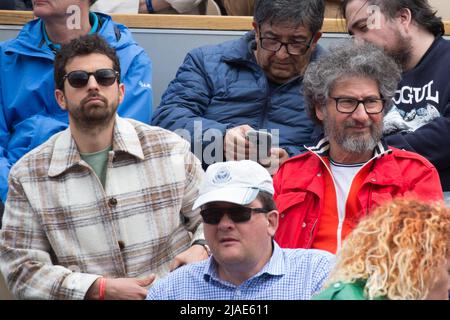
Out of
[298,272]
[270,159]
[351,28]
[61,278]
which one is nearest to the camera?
[298,272]

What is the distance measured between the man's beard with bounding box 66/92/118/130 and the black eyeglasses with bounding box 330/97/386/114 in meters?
1.18

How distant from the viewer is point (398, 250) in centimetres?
345

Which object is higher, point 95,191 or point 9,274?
point 95,191

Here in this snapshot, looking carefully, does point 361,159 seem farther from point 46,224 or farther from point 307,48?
point 46,224

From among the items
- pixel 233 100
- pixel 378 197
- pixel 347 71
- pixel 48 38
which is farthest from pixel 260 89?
pixel 48 38

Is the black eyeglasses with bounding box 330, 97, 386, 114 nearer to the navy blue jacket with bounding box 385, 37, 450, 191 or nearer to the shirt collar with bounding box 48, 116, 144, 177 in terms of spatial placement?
the navy blue jacket with bounding box 385, 37, 450, 191

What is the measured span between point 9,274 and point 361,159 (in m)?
1.85

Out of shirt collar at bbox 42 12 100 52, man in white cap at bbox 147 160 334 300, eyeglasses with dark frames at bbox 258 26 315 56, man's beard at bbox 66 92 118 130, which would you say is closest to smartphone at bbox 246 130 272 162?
eyeglasses with dark frames at bbox 258 26 315 56

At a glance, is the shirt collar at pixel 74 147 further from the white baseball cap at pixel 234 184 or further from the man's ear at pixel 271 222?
the man's ear at pixel 271 222

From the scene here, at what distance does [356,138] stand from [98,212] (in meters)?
1.34

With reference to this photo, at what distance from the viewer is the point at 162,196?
5.35 m

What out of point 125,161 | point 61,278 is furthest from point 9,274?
point 125,161

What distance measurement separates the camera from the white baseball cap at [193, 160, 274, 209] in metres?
4.58

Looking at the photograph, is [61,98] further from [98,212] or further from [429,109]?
[429,109]
